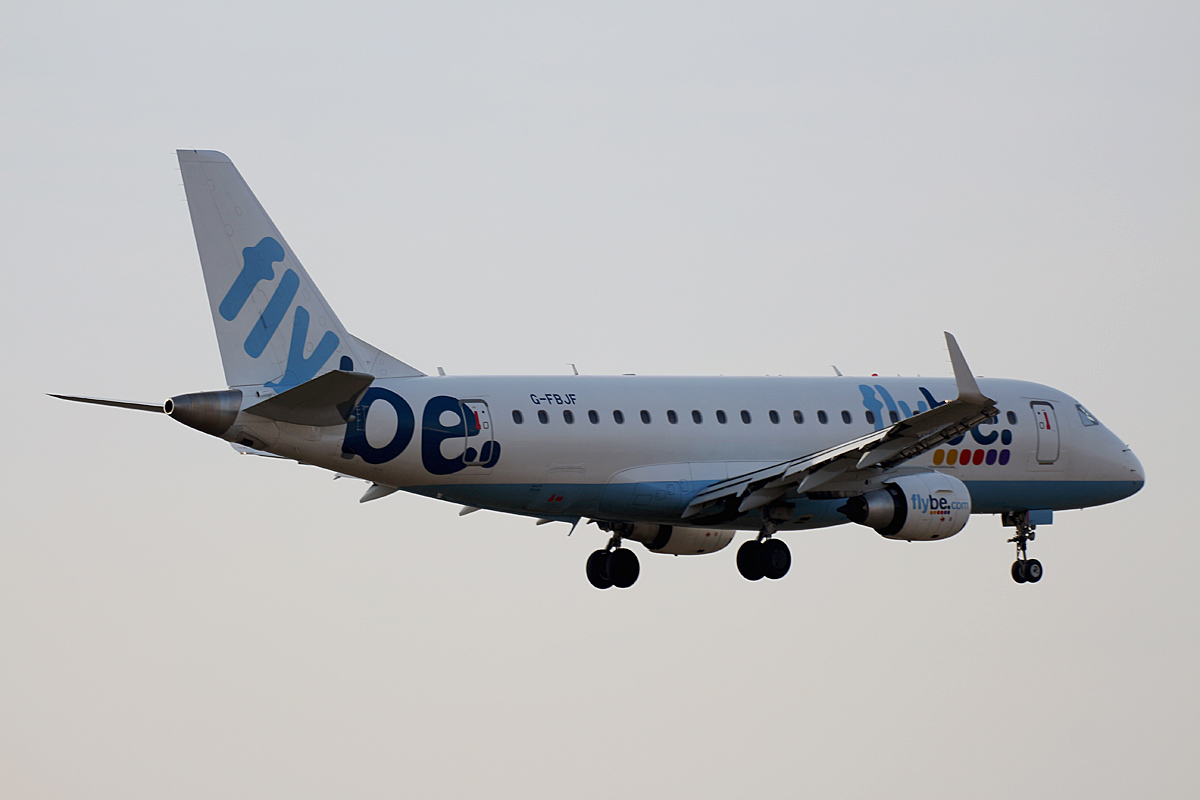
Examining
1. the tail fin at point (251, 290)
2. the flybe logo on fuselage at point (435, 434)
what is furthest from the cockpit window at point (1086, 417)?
the tail fin at point (251, 290)

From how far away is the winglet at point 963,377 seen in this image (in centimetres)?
3459

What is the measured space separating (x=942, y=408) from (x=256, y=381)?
13.7 metres

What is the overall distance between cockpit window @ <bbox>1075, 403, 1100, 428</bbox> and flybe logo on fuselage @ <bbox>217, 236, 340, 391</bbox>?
20442 millimetres

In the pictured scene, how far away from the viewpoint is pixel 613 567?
44250 millimetres

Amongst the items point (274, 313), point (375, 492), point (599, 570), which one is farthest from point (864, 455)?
point (274, 313)

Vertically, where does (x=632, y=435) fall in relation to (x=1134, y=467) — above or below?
below

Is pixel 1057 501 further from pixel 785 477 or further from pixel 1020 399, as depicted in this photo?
pixel 785 477

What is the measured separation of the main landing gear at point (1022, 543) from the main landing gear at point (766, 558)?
24.6 ft

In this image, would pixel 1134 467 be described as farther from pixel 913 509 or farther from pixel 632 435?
pixel 632 435

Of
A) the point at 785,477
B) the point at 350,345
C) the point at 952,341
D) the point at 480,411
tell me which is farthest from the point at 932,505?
the point at 350,345

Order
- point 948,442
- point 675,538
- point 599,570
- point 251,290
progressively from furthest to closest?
1. point 675,538
2. point 599,570
3. point 948,442
4. point 251,290

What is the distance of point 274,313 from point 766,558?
42.1 feet

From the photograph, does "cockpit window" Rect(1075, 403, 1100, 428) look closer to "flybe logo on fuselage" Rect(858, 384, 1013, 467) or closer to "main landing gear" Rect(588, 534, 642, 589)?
"flybe logo on fuselage" Rect(858, 384, 1013, 467)

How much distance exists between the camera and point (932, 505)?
4016 cm
